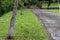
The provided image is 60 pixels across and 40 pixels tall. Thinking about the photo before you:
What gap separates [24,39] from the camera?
35.4ft

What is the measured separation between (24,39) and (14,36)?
2.31 ft

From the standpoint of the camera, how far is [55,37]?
37.8 ft

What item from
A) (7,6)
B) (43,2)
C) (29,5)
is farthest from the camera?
(43,2)

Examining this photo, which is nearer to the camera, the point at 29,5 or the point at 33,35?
the point at 33,35

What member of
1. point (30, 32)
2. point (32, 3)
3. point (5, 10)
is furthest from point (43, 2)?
point (30, 32)

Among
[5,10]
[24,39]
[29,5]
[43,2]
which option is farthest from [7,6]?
[24,39]

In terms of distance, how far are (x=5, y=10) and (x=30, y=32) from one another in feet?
62.2

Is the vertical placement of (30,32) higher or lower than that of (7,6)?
higher

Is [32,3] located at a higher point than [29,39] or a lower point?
lower

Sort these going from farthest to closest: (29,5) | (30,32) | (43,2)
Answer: (43,2)
(29,5)
(30,32)

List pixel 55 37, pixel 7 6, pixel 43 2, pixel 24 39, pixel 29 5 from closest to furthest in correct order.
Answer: pixel 24 39, pixel 55 37, pixel 7 6, pixel 29 5, pixel 43 2

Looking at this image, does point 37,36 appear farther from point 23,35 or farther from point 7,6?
point 7,6

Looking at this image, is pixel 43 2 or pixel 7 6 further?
pixel 43 2

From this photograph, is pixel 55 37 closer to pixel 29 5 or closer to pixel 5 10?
pixel 5 10
